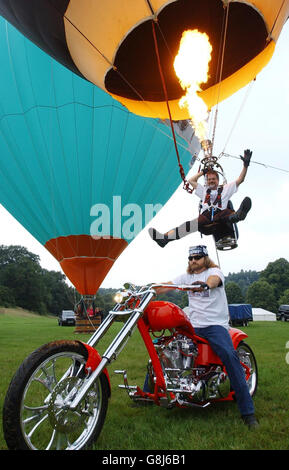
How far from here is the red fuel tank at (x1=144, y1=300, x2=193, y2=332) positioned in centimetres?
321

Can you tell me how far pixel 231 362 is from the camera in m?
3.43

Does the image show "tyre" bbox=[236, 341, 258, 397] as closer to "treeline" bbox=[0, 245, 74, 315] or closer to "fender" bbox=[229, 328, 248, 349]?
"fender" bbox=[229, 328, 248, 349]

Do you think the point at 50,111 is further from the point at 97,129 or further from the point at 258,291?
the point at 258,291

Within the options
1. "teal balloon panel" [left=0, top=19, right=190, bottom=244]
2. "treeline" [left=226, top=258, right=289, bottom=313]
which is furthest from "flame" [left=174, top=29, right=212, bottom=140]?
"treeline" [left=226, top=258, right=289, bottom=313]

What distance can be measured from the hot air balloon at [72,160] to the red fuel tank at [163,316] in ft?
25.5

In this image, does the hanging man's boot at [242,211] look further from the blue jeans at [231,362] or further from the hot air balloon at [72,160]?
the hot air balloon at [72,160]

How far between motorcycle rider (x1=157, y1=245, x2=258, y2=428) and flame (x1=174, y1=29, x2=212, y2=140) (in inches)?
106

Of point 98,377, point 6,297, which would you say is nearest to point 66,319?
point 98,377

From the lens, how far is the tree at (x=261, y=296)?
5906cm

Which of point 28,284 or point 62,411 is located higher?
point 28,284

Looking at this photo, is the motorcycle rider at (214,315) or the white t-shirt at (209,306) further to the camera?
the white t-shirt at (209,306)

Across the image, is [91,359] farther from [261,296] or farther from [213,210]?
[261,296]

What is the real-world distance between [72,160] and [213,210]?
22.1 ft

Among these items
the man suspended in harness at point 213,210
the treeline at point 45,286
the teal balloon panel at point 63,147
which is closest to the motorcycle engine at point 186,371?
the man suspended in harness at point 213,210
